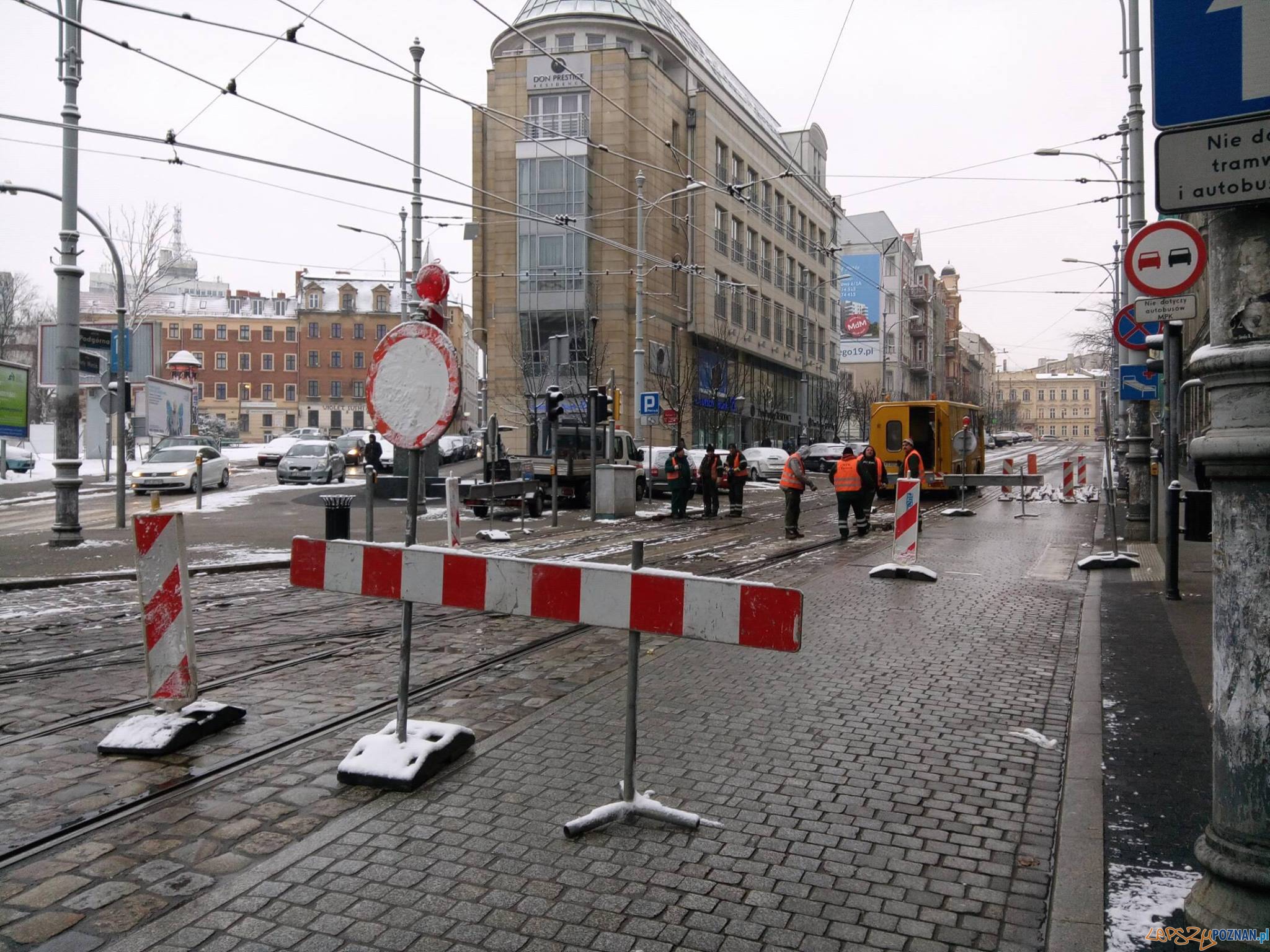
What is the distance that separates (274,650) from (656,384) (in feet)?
138

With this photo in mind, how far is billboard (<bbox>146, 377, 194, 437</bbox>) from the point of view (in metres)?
36.2

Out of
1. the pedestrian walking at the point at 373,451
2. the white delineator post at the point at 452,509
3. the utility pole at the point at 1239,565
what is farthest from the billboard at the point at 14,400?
the utility pole at the point at 1239,565

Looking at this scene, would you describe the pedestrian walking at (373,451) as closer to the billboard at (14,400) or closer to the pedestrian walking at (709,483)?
the pedestrian walking at (709,483)

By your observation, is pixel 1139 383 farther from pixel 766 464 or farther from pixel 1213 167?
pixel 766 464

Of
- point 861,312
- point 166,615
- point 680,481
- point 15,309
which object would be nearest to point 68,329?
point 166,615

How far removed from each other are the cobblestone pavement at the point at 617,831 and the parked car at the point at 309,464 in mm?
28999

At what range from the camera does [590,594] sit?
15.1 feet

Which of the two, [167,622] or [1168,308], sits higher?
[1168,308]

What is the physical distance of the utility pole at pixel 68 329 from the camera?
1541 cm

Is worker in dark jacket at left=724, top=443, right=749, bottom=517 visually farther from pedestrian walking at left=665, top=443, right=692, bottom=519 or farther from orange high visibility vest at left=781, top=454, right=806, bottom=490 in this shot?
orange high visibility vest at left=781, top=454, right=806, bottom=490

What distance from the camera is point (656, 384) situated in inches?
Answer: 1951

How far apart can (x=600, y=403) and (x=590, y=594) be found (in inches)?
699

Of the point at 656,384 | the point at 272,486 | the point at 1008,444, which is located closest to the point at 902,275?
the point at 1008,444

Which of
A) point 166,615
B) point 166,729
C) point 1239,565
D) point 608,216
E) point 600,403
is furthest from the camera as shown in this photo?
point 608,216
